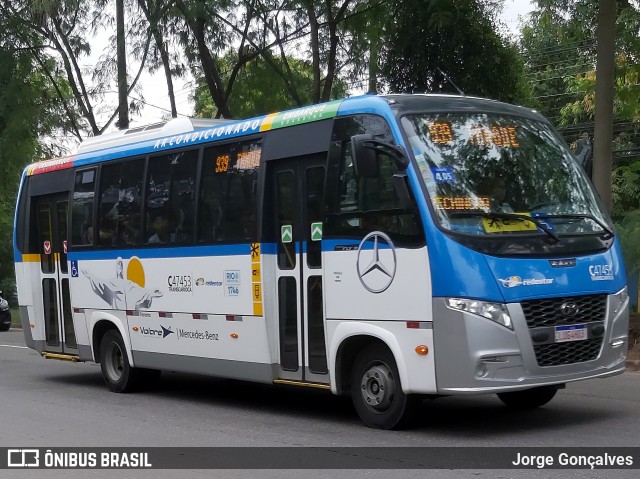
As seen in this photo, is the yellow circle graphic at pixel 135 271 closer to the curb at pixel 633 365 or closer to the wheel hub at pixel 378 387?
the wheel hub at pixel 378 387

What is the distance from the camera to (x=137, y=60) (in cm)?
2362

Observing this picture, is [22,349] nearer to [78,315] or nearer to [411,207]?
[78,315]

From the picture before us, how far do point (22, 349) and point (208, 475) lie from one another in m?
15.4

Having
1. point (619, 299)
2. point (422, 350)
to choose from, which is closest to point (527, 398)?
point (619, 299)

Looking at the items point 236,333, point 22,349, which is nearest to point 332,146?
point 236,333

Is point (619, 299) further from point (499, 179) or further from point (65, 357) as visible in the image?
point (65, 357)

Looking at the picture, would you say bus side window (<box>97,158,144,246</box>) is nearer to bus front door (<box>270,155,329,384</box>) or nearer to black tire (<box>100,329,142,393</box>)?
black tire (<box>100,329,142,393</box>)

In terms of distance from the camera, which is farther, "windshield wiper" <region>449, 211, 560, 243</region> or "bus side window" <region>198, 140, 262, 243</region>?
"bus side window" <region>198, 140, 262, 243</region>

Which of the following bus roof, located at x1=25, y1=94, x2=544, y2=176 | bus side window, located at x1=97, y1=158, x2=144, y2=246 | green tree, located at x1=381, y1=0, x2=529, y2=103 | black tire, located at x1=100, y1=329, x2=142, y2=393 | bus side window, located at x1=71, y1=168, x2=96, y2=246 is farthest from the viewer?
green tree, located at x1=381, y1=0, x2=529, y2=103

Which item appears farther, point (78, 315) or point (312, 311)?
point (78, 315)

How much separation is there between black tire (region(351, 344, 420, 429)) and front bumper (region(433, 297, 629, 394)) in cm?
61

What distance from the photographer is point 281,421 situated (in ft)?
35.4

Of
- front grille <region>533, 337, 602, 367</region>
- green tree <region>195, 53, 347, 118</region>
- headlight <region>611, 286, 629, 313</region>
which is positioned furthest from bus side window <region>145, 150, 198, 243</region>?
green tree <region>195, 53, 347, 118</region>

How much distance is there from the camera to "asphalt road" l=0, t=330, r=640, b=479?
29.0ft
